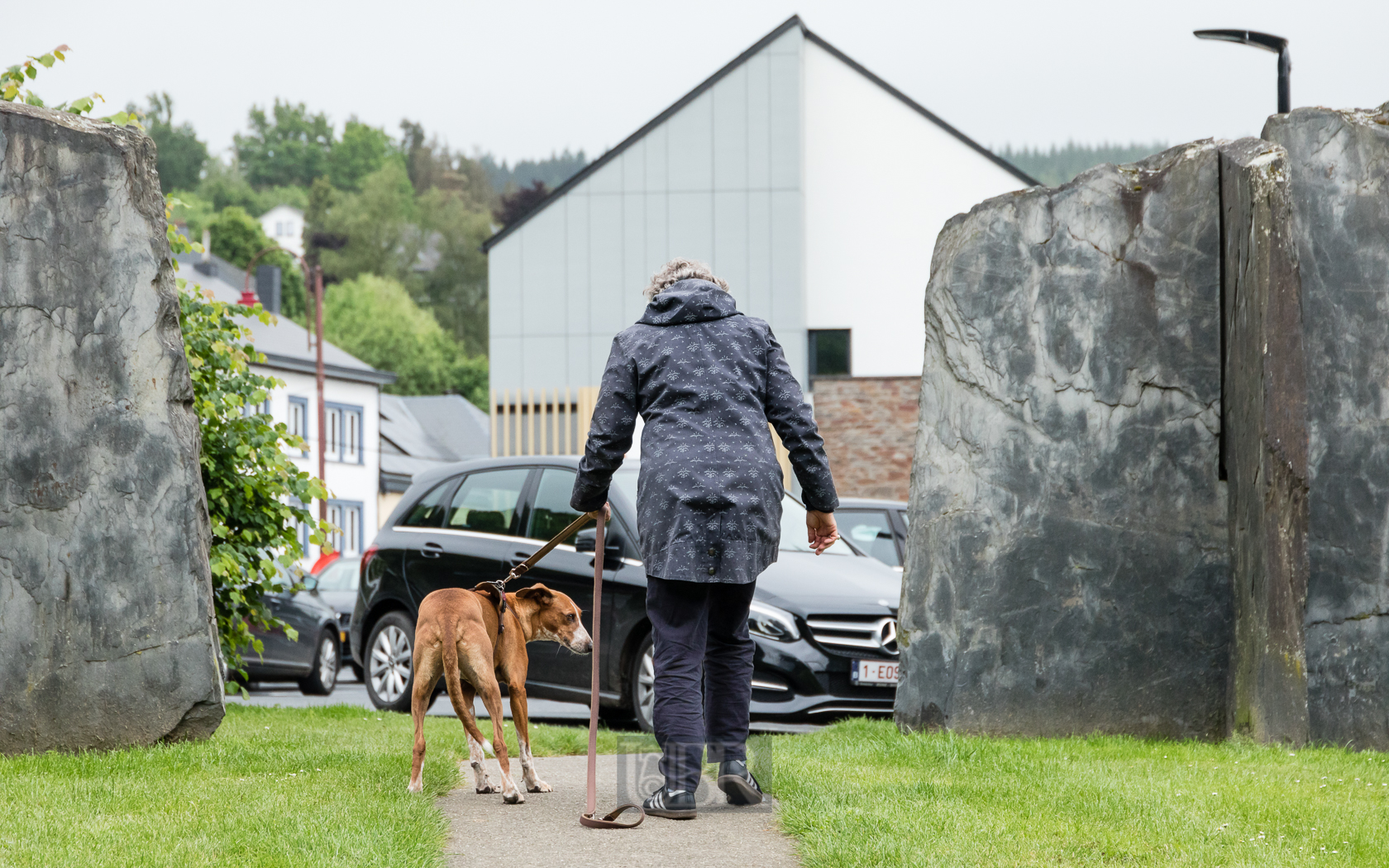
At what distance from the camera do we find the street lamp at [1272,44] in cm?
1127

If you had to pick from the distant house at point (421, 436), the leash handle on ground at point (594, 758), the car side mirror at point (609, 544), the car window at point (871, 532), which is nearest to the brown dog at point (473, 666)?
the leash handle on ground at point (594, 758)

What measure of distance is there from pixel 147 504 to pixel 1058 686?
4.31 meters

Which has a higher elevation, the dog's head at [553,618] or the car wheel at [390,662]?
the dog's head at [553,618]

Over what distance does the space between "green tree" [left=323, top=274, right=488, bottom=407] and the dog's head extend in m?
71.4

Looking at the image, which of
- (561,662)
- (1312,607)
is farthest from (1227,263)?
(561,662)

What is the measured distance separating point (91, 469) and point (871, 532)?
761 centimetres

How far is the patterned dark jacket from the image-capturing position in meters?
5.08

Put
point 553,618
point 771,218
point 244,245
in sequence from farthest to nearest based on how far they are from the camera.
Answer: point 244,245 → point 771,218 → point 553,618

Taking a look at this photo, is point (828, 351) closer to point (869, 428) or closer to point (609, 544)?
point (869, 428)

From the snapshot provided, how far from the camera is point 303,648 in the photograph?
15.6 meters

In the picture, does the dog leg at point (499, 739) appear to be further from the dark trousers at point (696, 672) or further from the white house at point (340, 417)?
the white house at point (340, 417)

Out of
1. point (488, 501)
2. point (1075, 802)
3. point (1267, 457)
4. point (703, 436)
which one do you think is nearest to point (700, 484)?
point (703, 436)

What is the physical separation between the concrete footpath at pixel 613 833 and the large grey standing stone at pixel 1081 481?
2.04m

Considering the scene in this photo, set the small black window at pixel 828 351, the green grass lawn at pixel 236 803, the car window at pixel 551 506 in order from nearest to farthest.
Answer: the green grass lawn at pixel 236 803 → the car window at pixel 551 506 → the small black window at pixel 828 351
